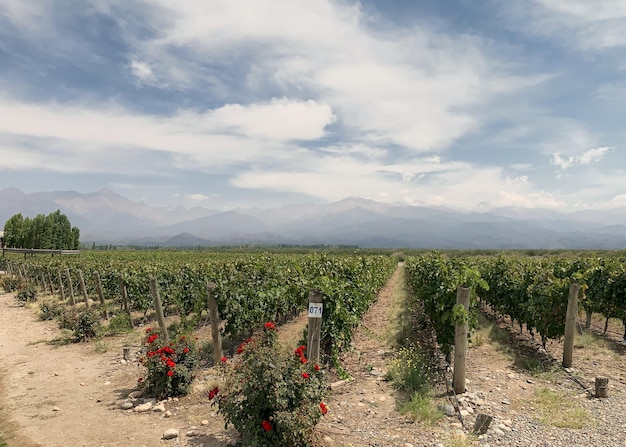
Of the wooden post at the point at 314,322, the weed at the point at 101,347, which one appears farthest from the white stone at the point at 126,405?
the weed at the point at 101,347

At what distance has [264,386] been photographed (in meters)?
4.30

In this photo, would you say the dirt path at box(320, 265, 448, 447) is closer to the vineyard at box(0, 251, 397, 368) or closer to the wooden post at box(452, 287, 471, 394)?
the vineyard at box(0, 251, 397, 368)

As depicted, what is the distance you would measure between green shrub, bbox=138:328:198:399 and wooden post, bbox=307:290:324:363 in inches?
98.0

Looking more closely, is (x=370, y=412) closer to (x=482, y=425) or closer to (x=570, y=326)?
(x=482, y=425)

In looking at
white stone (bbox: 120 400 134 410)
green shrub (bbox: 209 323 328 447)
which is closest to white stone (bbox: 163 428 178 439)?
green shrub (bbox: 209 323 328 447)

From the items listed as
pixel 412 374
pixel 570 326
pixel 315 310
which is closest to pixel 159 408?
pixel 315 310

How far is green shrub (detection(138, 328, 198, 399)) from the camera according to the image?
6.63 meters

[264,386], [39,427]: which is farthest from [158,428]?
[264,386]

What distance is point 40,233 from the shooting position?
6038 centimetres

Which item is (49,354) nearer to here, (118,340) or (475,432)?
(118,340)

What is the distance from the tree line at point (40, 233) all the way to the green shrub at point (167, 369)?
216 ft

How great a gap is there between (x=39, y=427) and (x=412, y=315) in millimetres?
11768

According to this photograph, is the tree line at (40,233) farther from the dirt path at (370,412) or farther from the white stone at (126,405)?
the dirt path at (370,412)

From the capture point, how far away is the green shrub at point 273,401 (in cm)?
424
